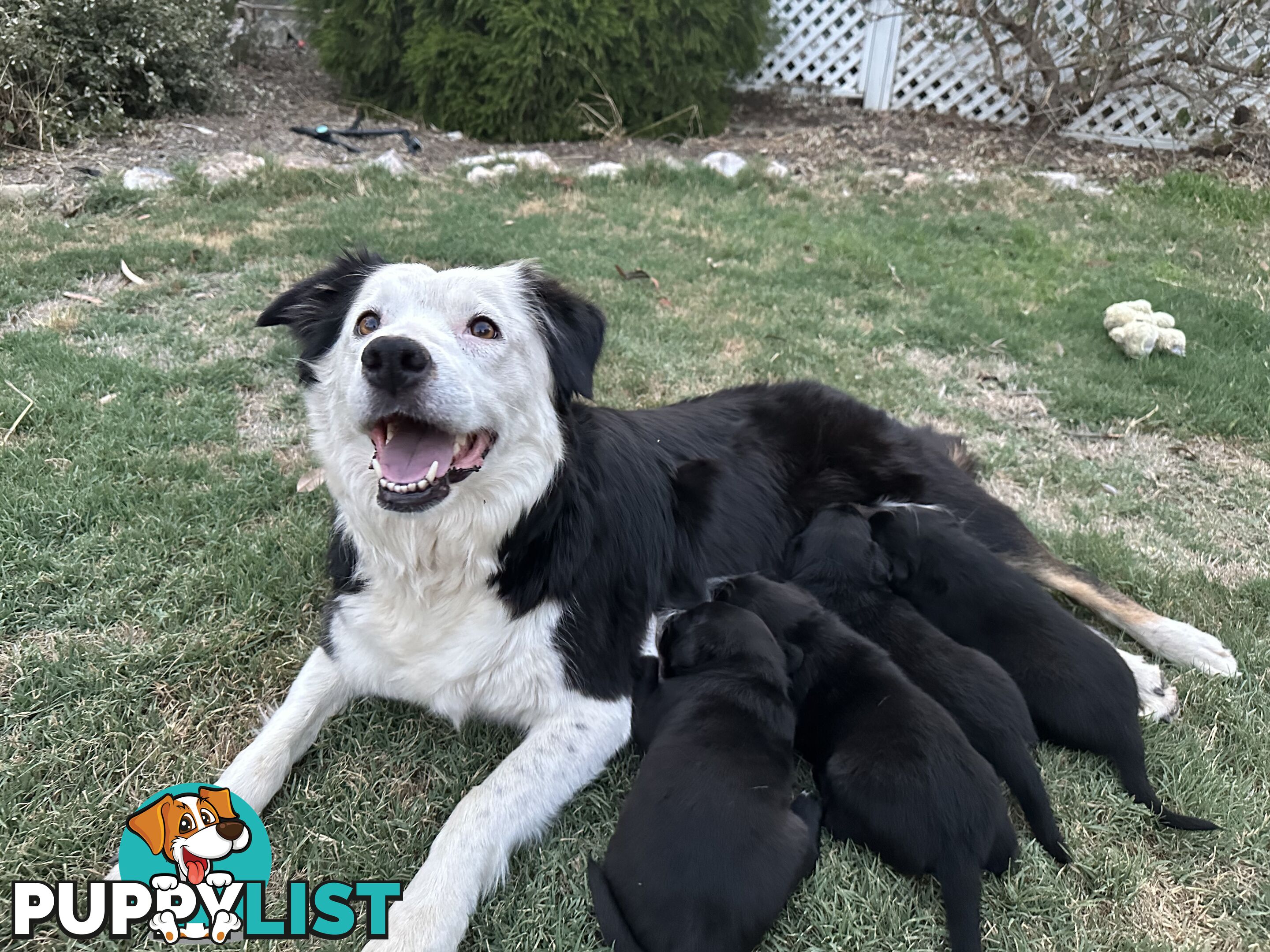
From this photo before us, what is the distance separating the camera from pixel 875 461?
134 inches

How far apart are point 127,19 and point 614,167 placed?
213 inches

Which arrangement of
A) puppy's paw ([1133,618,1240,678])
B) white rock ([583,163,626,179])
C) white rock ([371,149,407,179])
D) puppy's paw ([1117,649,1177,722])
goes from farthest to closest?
white rock ([583,163,626,179]) < white rock ([371,149,407,179]) < puppy's paw ([1133,618,1240,678]) < puppy's paw ([1117,649,1177,722])

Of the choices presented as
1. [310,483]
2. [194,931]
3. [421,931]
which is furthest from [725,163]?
[194,931]

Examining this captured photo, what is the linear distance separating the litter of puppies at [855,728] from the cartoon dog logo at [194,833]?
39.5 inches

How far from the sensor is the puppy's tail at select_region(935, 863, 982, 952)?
1.94 m

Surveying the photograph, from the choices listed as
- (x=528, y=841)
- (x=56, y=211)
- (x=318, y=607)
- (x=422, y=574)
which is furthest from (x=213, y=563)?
(x=56, y=211)

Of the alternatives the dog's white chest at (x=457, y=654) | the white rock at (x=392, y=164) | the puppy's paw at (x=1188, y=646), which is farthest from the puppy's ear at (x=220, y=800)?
the white rock at (x=392, y=164)

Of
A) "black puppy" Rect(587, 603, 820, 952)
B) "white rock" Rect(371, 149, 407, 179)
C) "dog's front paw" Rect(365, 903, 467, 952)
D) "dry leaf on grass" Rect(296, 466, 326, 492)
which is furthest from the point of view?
"white rock" Rect(371, 149, 407, 179)

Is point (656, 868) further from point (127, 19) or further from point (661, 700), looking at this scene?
point (127, 19)

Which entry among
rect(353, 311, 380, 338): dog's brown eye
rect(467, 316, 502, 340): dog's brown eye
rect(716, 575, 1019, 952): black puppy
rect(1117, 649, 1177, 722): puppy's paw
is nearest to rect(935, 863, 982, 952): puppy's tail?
rect(716, 575, 1019, 952): black puppy

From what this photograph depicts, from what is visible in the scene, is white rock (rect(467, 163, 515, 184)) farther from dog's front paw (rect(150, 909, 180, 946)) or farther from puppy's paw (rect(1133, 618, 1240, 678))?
dog's front paw (rect(150, 909, 180, 946))

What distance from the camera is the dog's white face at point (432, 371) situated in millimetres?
2207

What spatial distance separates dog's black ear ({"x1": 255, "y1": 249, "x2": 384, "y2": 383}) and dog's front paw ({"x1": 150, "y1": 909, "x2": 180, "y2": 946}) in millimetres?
1551

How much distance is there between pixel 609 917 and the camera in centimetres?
192
